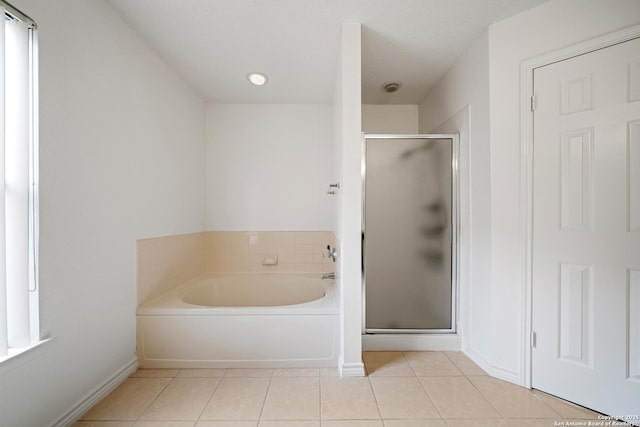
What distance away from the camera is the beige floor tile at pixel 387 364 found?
5.76ft

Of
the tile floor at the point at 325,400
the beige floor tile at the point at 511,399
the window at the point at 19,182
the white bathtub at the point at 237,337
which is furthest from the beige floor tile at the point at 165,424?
the beige floor tile at the point at 511,399

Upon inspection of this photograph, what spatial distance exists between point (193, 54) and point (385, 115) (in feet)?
6.47

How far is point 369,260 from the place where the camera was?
82.5 inches

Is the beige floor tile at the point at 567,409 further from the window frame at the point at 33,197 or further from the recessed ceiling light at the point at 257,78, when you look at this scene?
the recessed ceiling light at the point at 257,78

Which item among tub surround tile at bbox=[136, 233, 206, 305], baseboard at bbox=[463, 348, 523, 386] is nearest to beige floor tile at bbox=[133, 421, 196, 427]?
tub surround tile at bbox=[136, 233, 206, 305]

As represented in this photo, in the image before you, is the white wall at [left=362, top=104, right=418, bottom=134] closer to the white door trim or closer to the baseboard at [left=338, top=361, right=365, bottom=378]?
the white door trim

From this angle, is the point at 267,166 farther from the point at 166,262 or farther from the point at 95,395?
the point at 95,395

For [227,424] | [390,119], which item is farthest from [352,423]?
[390,119]

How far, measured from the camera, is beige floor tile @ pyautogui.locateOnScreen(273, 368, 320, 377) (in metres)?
1.72

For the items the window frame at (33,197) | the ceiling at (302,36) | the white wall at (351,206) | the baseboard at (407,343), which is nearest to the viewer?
the window frame at (33,197)

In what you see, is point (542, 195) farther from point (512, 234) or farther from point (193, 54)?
point (193, 54)

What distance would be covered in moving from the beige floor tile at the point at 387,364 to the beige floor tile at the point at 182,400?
1.03m

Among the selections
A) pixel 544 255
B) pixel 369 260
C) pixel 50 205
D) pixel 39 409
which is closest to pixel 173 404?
pixel 39 409

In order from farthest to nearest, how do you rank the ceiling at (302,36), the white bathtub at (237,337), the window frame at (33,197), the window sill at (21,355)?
1. the white bathtub at (237,337)
2. the ceiling at (302,36)
3. the window frame at (33,197)
4. the window sill at (21,355)
